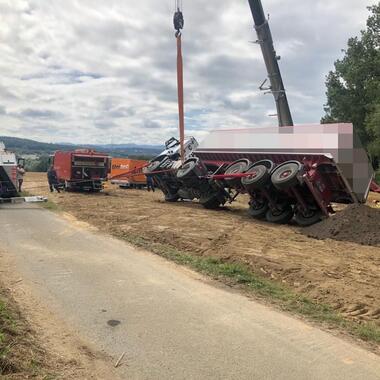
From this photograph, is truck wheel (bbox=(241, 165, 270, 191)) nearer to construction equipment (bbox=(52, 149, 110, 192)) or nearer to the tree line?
construction equipment (bbox=(52, 149, 110, 192))

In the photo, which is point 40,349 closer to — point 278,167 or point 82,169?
point 278,167

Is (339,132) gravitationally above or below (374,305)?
above

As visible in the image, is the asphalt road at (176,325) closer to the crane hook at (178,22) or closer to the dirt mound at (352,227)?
the dirt mound at (352,227)

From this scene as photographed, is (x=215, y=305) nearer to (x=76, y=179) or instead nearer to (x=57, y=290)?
(x=57, y=290)

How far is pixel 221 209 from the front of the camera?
19.4m

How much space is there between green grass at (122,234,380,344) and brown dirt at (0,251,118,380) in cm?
282

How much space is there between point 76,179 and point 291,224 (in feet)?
47.5

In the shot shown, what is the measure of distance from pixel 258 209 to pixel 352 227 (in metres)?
4.01

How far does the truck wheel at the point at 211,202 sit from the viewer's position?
18.7 metres

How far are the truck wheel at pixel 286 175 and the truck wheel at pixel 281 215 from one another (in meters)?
1.35

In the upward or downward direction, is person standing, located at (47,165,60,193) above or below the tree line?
below

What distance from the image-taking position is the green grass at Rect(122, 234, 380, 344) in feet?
19.4

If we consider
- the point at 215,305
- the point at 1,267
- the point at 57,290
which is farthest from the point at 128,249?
the point at 215,305

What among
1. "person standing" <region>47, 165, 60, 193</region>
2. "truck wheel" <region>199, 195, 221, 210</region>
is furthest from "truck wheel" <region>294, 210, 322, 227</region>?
"person standing" <region>47, 165, 60, 193</region>
